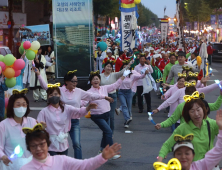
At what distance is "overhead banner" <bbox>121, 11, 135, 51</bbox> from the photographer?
2228cm

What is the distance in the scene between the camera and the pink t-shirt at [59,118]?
6.00 metres

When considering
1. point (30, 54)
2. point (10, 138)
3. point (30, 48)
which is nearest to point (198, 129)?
point (10, 138)

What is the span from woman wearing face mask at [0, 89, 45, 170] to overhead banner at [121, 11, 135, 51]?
56.1 feet

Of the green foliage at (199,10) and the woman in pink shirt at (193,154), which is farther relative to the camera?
the green foliage at (199,10)

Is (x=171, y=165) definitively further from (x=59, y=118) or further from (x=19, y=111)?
(x=59, y=118)

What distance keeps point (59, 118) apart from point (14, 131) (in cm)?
98

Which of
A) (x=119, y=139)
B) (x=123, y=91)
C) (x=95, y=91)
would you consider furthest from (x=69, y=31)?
(x=95, y=91)

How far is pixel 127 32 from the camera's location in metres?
22.4

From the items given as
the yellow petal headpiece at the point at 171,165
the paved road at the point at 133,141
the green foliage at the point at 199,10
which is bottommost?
the paved road at the point at 133,141

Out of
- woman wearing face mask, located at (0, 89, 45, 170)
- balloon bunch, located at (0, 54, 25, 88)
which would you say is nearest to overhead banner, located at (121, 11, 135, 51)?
balloon bunch, located at (0, 54, 25, 88)

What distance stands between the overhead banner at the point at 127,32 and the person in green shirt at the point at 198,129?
56.8 ft

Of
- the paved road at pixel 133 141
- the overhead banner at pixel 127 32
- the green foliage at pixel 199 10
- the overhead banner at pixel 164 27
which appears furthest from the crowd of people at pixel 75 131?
the green foliage at pixel 199 10

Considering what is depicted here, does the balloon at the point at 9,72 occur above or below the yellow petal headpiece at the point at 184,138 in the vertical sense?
above

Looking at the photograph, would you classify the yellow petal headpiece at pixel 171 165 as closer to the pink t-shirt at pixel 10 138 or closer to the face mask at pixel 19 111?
the pink t-shirt at pixel 10 138
